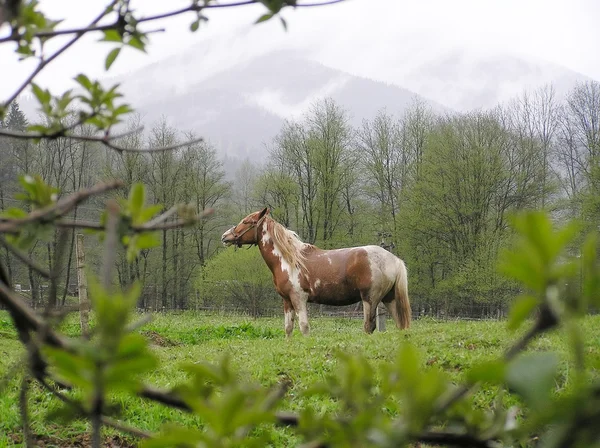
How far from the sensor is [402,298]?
9.28 meters

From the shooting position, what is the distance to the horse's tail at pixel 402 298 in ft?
30.3

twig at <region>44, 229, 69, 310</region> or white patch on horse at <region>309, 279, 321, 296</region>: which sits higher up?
twig at <region>44, 229, 69, 310</region>

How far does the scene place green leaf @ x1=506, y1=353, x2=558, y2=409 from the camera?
0.29 metres

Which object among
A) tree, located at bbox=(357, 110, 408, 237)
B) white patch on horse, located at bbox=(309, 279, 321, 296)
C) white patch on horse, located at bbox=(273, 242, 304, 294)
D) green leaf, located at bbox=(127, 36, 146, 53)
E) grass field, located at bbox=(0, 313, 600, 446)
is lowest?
grass field, located at bbox=(0, 313, 600, 446)

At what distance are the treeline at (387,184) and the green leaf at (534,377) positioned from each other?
89.2ft

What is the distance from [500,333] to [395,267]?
7.29ft

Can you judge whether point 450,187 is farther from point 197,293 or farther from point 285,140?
point 197,293

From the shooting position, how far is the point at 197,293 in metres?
34.8

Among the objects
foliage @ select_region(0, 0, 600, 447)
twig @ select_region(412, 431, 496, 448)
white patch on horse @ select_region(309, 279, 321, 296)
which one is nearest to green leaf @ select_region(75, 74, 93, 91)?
foliage @ select_region(0, 0, 600, 447)

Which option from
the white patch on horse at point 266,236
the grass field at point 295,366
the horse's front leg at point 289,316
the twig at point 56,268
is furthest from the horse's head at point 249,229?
the twig at point 56,268

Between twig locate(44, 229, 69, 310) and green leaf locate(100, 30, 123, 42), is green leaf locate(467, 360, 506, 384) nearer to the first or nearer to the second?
twig locate(44, 229, 69, 310)

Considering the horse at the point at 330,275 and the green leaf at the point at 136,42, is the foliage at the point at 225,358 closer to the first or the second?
the green leaf at the point at 136,42

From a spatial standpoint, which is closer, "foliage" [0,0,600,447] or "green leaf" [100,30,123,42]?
"foliage" [0,0,600,447]

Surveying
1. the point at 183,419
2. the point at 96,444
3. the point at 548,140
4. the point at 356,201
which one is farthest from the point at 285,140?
the point at 96,444
